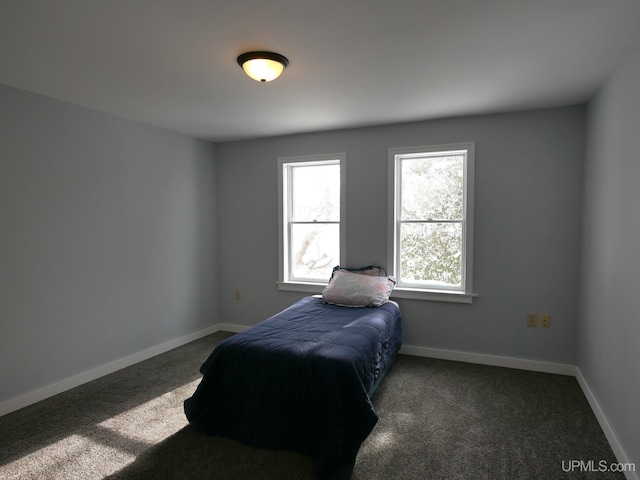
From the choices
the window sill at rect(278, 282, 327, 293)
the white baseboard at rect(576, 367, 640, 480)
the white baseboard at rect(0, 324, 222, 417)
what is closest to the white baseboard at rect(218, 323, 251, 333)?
the white baseboard at rect(0, 324, 222, 417)

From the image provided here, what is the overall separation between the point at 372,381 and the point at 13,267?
269 centimetres

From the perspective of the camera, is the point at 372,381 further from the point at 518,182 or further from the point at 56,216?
the point at 56,216

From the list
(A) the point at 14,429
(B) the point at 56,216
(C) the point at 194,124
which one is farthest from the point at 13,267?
(C) the point at 194,124

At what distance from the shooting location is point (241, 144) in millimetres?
4527

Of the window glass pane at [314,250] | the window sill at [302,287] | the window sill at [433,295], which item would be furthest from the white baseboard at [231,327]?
the window sill at [433,295]

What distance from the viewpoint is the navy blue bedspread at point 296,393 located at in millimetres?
2070

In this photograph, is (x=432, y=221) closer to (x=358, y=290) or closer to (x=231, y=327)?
(x=358, y=290)

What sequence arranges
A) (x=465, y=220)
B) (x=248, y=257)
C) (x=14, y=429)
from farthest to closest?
1. (x=248, y=257)
2. (x=465, y=220)
3. (x=14, y=429)

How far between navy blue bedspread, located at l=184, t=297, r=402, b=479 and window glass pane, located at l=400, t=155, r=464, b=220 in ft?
5.31

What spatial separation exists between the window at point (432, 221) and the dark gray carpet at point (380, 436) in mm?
923

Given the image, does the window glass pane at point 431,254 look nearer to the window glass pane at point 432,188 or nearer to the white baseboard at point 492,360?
the window glass pane at point 432,188

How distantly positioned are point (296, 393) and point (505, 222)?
246cm

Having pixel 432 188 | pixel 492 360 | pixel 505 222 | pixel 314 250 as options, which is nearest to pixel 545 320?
pixel 492 360

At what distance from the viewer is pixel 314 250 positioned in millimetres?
4332
